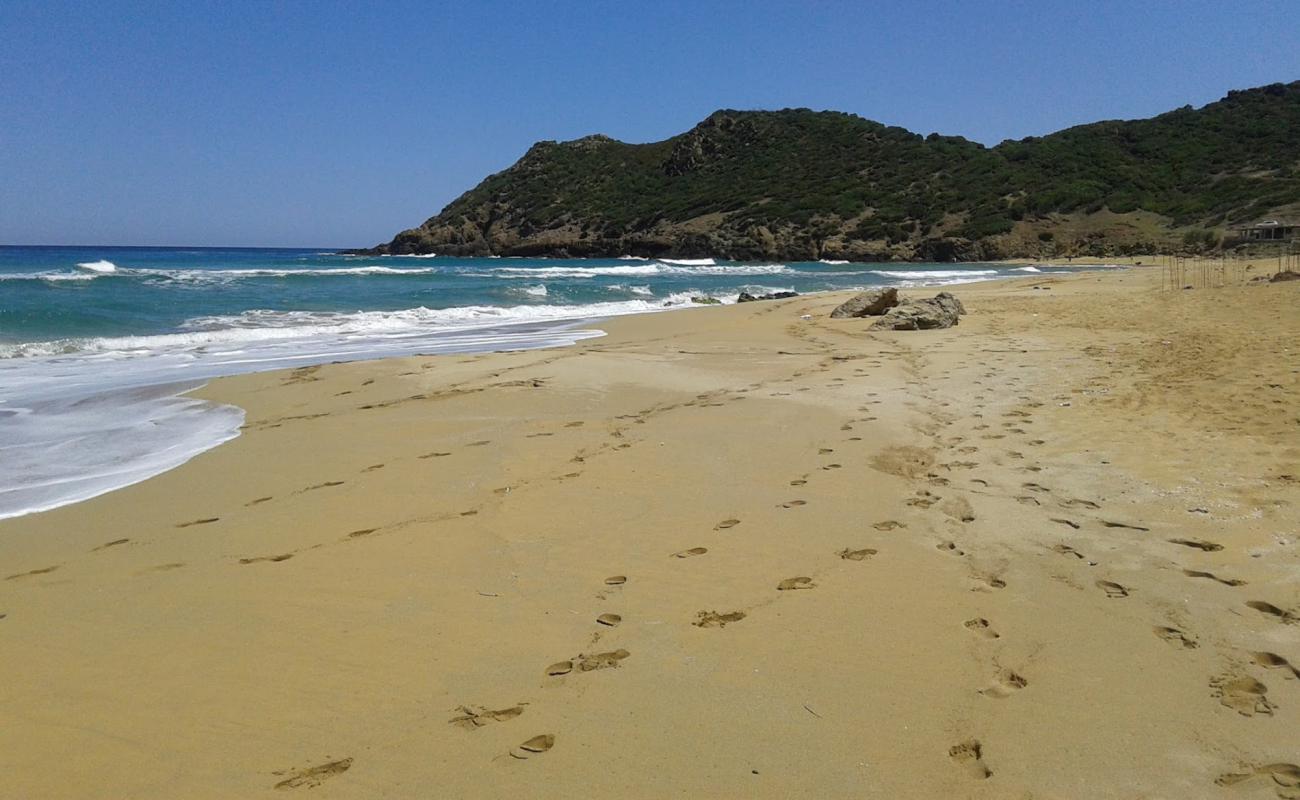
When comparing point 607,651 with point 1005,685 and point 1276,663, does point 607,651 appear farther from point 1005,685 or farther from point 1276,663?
point 1276,663

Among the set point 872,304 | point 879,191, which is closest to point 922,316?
point 872,304

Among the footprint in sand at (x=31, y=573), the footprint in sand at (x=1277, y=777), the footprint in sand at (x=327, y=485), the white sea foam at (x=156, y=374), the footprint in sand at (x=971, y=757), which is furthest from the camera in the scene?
the white sea foam at (x=156, y=374)

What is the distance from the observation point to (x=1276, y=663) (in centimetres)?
254

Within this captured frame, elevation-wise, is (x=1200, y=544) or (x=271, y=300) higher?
(x=271, y=300)

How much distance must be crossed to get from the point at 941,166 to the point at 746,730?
7767 cm

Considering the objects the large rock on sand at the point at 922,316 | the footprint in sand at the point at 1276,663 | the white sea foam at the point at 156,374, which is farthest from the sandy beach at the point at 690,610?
the large rock on sand at the point at 922,316

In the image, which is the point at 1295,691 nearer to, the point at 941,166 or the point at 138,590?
the point at 138,590

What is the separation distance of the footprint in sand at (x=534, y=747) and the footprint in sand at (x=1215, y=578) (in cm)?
268

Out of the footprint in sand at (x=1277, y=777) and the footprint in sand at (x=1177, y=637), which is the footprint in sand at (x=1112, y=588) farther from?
the footprint in sand at (x=1277, y=777)

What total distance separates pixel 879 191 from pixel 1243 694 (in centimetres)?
7118

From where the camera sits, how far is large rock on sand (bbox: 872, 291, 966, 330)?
1274 centimetres

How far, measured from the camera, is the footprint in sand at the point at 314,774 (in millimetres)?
2119

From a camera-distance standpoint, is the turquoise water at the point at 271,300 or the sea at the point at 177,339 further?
the turquoise water at the point at 271,300

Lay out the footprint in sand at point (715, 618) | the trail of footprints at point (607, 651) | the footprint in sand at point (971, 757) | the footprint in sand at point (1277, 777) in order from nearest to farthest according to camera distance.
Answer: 1. the footprint in sand at point (1277, 777)
2. the footprint in sand at point (971, 757)
3. the trail of footprints at point (607, 651)
4. the footprint in sand at point (715, 618)
